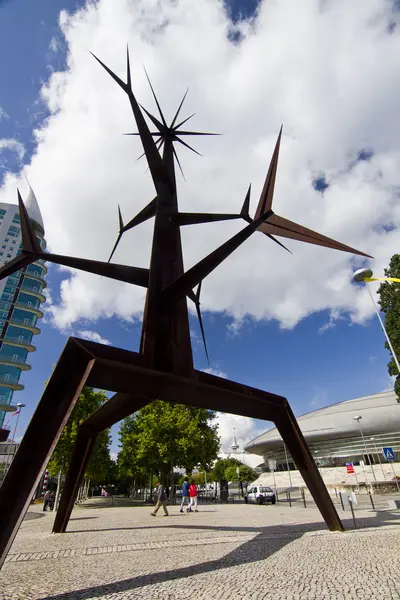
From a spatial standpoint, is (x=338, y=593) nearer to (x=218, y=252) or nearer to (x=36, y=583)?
(x=36, y=583)

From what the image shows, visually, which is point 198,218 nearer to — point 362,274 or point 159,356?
point 159,356

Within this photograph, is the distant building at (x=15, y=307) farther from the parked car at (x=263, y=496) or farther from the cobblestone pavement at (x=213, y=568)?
the cobblestone pavement at (x=213, y=568)

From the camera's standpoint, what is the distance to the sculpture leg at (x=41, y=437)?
4625 millimetres

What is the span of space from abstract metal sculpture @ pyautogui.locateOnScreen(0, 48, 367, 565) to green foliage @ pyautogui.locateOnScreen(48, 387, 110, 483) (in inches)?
707

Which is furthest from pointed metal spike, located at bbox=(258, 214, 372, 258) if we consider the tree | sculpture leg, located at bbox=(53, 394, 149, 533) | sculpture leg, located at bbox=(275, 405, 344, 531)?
the tree

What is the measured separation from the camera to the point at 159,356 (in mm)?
7688

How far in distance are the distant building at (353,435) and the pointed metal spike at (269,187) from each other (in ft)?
232

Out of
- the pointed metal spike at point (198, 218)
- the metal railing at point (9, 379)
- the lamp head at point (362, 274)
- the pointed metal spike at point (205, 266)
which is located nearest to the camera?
the pointed metal spike at point (205, 266)

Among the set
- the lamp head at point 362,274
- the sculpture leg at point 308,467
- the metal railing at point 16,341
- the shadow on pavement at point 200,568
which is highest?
the metal railing at point 16,341

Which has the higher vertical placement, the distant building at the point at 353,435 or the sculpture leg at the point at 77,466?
the distant building at the point at 353,435

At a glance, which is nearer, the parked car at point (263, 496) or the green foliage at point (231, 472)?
the parked car at point (263, 496)

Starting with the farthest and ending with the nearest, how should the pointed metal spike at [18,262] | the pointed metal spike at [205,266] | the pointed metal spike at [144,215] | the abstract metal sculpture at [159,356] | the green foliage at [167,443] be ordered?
the green foliage at [167,443] → the pointed metal spike at [144,215] → the pointed metal spike at [18,262] → the pointed metal spike at [205,266] → the abstract metal sculpture at [159,356]

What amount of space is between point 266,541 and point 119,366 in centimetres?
585

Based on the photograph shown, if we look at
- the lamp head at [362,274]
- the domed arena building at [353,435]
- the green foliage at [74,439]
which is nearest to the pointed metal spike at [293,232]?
the lamp head at [362,274]
